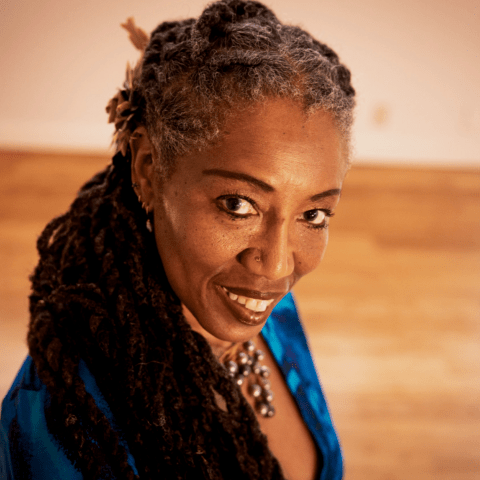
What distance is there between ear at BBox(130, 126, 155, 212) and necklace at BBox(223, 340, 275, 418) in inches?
14.5

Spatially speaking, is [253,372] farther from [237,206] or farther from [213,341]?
[237,206]

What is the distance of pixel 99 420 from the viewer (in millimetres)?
781

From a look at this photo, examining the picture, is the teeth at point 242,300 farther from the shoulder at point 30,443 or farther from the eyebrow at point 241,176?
the shoulder at point 30,443

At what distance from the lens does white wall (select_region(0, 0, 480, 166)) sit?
3.69 meters

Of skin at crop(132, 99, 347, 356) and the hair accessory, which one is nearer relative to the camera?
skin at crop(132, 99, 347, 356)

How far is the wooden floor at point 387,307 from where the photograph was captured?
80.3 inches

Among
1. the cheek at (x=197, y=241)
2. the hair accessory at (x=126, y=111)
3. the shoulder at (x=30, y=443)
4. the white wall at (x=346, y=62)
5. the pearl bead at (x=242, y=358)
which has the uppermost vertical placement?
the white wall at (x=346, y=62)

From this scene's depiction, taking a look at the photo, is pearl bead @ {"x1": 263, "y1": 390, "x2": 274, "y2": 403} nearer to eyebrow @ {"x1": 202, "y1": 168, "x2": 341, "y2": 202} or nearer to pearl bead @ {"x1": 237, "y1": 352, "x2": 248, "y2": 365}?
pearl bead @ {"x1": 237, "y1": 352, "x2": 248, "y2": 365}

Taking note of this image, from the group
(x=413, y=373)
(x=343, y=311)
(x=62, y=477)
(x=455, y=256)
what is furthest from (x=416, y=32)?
(x=62, y=477)

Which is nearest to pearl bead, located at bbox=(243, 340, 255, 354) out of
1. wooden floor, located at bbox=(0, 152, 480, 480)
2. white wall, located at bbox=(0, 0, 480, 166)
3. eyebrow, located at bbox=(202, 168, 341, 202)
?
eyebrow, located at bbox=(202, 168, 341, 202)

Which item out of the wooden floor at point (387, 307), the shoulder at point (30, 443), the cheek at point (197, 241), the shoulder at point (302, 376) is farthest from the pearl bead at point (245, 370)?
the wooden floor at point (387, 307)

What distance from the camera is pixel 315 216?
0.89 m

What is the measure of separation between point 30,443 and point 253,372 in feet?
1.58

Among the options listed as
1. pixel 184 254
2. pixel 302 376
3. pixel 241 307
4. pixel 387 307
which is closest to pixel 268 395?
pixel 302 376
